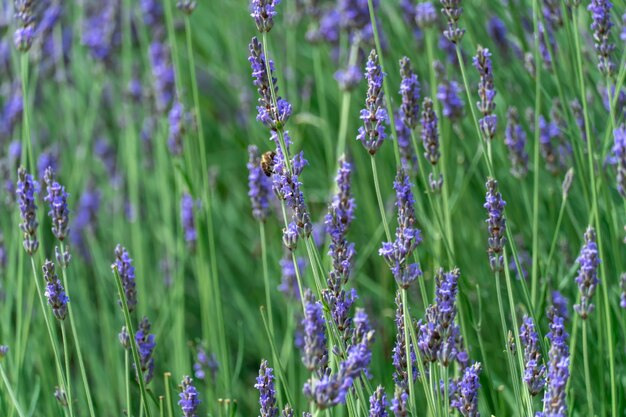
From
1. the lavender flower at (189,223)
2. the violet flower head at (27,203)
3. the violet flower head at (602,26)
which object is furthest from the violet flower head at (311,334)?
the lavender flower at (189,223)

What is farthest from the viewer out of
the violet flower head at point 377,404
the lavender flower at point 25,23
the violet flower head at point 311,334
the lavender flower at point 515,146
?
the lavender flower at point 515,146

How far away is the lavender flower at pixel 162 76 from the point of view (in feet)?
11.1

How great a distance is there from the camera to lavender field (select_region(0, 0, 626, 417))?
1751mm

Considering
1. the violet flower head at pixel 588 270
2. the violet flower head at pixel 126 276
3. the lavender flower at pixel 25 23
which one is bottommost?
the violet flower head at pixel 588 270

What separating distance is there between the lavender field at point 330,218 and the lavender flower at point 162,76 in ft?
0.04

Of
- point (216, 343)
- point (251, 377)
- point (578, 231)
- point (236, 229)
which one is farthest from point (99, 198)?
point (578, 231)

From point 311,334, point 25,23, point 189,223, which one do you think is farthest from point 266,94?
point 189,223

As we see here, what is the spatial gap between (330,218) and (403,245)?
0.57 ft

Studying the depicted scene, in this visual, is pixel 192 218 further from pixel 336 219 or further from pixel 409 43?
pixel 336 219

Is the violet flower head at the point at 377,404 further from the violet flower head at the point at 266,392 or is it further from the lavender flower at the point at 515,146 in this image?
the lavender flower at the point at 515,146

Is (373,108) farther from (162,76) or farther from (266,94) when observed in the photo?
(162,76)

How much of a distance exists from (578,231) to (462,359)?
92 cm

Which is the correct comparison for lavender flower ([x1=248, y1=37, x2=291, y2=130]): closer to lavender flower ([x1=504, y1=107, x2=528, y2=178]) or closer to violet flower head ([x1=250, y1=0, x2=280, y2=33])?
violet flower head ([x1=250, y1=0, x2=280, y2=33])

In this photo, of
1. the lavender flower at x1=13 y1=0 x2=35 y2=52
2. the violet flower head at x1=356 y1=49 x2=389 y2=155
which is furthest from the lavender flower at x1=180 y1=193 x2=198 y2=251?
the violet flower head at x1=356 y1=49 x2=389 y2=155
